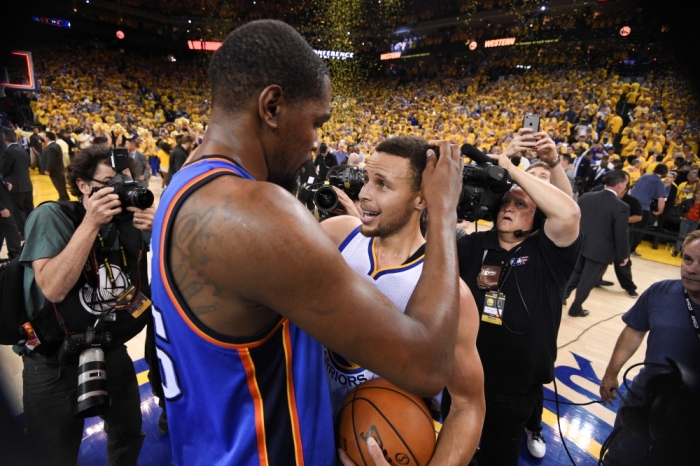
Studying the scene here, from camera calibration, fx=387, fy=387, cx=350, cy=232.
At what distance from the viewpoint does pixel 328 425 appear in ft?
3.78

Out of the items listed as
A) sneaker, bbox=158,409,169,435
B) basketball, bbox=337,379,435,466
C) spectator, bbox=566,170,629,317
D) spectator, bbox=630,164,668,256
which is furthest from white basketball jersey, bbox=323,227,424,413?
spectator, bbox=630,164,668,256

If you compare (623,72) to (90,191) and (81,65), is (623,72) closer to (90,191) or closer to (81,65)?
(90,191)

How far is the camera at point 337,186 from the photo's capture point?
258cm

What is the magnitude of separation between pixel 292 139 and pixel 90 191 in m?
1.64

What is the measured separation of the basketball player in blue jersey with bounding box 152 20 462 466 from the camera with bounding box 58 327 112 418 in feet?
2.77

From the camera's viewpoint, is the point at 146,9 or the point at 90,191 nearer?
the point at 90,191

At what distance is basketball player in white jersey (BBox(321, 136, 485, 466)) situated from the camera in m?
1.48

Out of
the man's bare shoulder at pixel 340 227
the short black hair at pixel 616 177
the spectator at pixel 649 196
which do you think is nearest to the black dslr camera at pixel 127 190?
the man's bare shoulder at pixel 340 227

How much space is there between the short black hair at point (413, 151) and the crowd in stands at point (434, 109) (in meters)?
6.71

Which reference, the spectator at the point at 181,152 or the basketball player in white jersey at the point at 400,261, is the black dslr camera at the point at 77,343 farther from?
the spectator at the point at 181,152

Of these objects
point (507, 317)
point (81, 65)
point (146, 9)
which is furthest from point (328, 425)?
point (146, 9)

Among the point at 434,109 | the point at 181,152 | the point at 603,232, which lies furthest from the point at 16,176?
the point at 434,109

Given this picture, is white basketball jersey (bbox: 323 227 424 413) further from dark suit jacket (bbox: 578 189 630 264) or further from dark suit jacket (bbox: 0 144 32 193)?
dark suit jacket (bbox: 0 144 32 193)

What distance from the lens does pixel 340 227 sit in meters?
2.03
